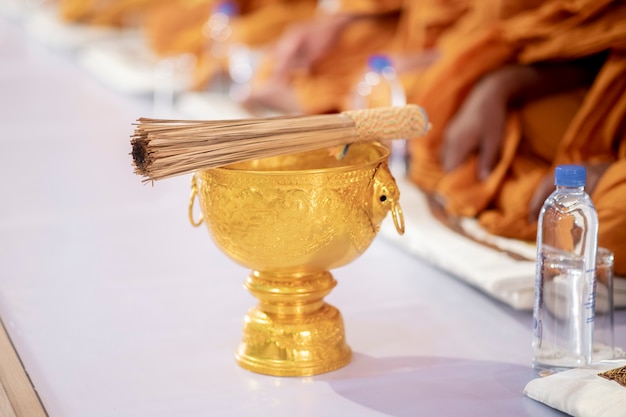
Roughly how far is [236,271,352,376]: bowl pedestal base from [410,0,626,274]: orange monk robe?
731 millimetres

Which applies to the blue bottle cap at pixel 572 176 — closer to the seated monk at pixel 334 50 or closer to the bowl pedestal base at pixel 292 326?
the bowl pedestal base at pixel 292 326

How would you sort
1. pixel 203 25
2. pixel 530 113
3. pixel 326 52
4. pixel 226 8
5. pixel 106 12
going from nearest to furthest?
pixel 530 113 < pixel 326 52 < pixel 226 8 < pixel 203 25 < pixel 106 12

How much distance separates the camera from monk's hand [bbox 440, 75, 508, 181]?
263cm

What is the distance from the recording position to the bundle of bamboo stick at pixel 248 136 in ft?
4.95

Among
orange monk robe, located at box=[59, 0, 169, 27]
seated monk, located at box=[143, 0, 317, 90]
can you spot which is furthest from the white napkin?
seated monk, located at box=[143, 0, 317, 90]

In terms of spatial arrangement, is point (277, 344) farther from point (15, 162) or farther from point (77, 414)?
point (15, 162)

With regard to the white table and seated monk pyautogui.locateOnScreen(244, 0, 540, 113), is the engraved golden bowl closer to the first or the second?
the white table

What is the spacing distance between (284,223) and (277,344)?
218mm

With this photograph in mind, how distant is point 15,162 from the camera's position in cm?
329

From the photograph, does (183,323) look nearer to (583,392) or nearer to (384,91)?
(583,392)

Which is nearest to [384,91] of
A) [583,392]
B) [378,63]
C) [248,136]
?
[378,63]

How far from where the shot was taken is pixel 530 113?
103 inches

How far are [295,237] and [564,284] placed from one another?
463 mm

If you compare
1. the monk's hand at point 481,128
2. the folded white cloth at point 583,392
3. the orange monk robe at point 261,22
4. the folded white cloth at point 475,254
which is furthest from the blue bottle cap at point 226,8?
the folded white cloth at point 583,392
